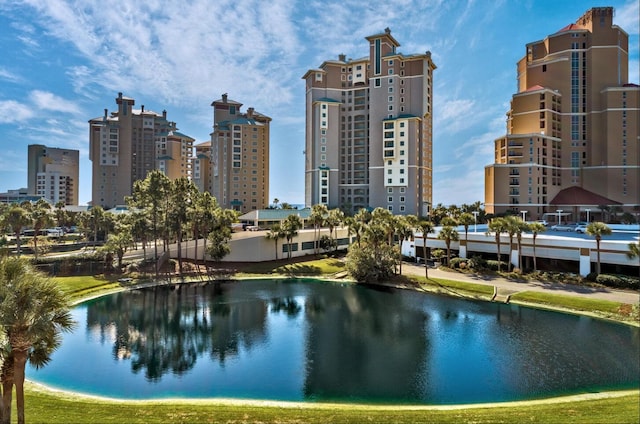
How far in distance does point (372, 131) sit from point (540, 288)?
64.9 metres

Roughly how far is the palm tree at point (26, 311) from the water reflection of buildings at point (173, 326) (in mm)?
10661

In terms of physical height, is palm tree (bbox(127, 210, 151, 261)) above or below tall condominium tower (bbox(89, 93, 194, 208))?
below

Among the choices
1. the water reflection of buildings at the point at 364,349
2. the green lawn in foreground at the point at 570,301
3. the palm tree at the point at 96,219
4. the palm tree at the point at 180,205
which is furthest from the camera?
the palm tree at the point at 96,219

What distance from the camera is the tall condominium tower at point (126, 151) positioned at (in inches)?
4678

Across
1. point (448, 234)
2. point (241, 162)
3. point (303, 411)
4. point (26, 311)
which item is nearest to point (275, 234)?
point (448, 234)

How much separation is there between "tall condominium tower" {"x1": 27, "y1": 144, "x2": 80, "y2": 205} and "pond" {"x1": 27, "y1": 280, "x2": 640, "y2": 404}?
145038mm

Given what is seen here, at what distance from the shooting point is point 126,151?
120688mm

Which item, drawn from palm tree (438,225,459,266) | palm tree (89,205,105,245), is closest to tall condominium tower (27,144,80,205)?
palm tree (89,205,105,245)

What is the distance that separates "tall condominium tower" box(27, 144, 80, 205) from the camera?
151625 mm

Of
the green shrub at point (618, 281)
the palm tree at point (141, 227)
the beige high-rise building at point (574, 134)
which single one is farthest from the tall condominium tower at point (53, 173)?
the green shrub at point (618, 281)

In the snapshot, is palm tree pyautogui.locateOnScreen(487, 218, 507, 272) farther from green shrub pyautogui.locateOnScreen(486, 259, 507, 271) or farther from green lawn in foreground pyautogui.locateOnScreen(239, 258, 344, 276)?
green lawn in foreground pyautogui.locateOnScreen(239, 258, 344, 276)

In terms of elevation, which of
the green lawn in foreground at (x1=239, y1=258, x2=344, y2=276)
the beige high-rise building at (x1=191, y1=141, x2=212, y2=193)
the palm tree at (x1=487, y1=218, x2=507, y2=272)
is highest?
the beige high-rise building at (x1=191, y1=141, x2=212, y2=193)

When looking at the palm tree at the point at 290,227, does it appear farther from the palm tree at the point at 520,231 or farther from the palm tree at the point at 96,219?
the palm tree at the point at 96,219

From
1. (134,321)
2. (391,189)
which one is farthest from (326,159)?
(134,321)
